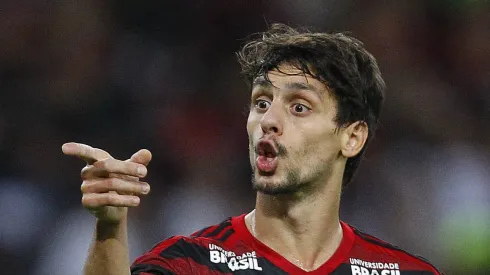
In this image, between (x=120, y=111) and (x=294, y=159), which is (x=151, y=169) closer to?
(x=120, y=111)

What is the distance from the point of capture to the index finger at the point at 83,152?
271 centimetres

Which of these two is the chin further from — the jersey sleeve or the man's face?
the jersey sleeve

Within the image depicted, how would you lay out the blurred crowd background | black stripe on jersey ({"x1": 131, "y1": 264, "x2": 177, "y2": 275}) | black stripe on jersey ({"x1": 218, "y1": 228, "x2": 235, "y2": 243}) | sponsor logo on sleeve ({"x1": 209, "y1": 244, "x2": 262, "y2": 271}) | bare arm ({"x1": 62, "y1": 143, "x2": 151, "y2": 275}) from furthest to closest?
1. the blurred crowd background
2. black stripe on jersey ({"x1": 218, "y1": 228, "x2": 235, "y2": 243})
3. sponsor logo on sleeve ({"x1": 209, "y1": 244, "x2": 262, "y2": 271})
4. black stripe on jersey ({"x1": 131, "y1": 264, "x2": 177, "y2": 275})
5. bare arm ({"x1": 62, "y1": 143, "x2": 151, "y2": 275})

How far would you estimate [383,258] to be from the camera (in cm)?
412

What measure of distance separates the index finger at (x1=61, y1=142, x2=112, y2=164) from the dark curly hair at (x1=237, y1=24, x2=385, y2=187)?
1.37m

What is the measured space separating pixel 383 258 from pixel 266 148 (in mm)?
839

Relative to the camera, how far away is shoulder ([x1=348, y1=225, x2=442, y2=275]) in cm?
407

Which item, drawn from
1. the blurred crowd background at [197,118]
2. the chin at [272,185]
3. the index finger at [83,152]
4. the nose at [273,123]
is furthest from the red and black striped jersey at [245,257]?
the blurred crowd background at [197,118]

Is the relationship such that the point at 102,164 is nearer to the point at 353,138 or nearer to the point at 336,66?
the point at 336,66

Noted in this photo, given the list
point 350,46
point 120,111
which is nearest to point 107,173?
point 350,46

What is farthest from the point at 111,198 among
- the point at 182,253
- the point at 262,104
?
the point at 262,104

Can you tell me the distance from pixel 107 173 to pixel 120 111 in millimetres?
3690

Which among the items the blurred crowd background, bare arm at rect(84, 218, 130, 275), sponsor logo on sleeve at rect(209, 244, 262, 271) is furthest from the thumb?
the blurred crowd background

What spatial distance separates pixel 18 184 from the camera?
590 centimetres
